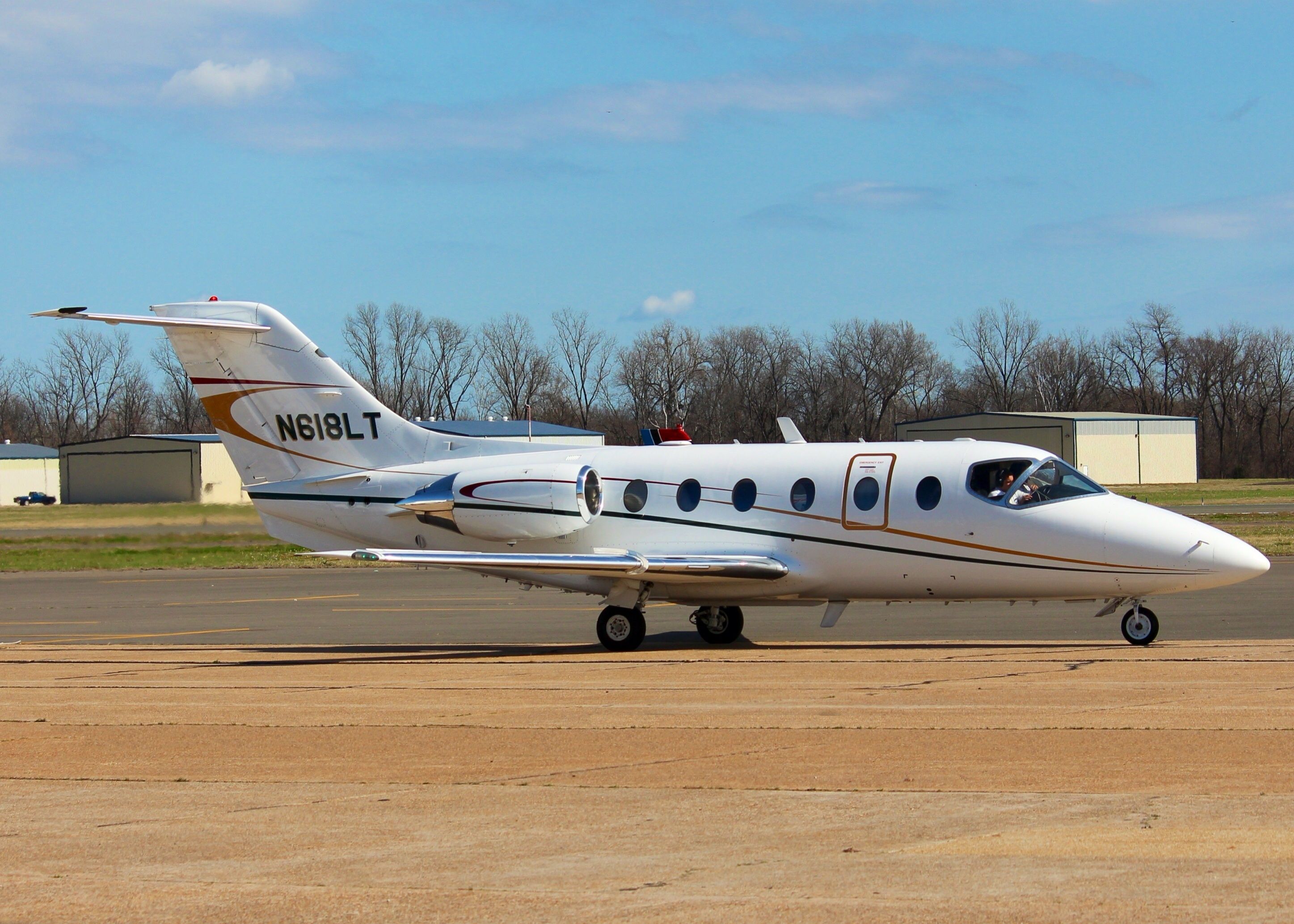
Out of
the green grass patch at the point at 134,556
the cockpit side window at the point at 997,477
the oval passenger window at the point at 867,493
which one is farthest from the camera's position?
the green grass patch at the point at 134,556

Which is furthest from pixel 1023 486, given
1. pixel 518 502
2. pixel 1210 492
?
pixel 1210 492

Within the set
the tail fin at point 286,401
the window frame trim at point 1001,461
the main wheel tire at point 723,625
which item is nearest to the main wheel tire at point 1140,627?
the window frame trim at point 1001,461

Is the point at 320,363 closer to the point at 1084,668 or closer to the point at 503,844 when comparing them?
the point at 1084,668

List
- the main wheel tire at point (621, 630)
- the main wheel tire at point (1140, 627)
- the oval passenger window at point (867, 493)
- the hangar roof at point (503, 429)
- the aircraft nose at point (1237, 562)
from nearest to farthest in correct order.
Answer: the aircraft nose at point (1237, 562), the main wheel tire at point (1140, 627), the oval passenger window at point (867, 493), the main wheel tire at point (621, 630), the hangar roof at point (503, 429)

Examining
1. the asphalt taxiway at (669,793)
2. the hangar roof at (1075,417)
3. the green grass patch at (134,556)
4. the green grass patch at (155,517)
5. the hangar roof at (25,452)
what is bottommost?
the green grass patch at (134,556)

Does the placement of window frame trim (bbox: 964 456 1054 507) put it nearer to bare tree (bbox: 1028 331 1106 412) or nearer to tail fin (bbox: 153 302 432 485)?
tail fin (bbox: 153 302 432 485)

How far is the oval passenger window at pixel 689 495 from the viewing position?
767 inches

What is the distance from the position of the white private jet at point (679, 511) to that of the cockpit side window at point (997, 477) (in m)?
0.02

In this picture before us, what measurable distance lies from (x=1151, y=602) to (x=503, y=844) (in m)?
19.0

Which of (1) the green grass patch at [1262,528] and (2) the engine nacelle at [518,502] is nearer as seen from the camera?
(2) the engine nacelle at [518,502]

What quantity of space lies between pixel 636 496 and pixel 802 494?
2.38 m

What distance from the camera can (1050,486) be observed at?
706 inches

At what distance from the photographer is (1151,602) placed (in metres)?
24.6

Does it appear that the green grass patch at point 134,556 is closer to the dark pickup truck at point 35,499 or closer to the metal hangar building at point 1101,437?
the metal hangar building at point 1101,437
